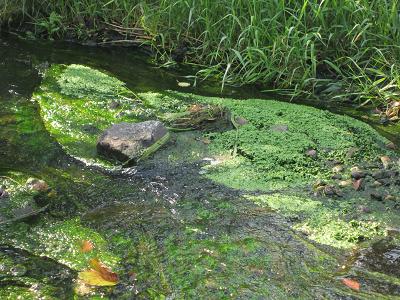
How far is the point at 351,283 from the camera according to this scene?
7.64 ft

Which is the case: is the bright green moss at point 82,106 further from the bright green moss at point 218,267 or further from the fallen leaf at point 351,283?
the fallen leaf at point 351,283

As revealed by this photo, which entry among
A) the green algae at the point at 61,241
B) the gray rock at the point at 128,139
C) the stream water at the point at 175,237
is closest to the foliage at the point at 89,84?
the stream water at the point at 175,237

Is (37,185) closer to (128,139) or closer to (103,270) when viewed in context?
(128,139)

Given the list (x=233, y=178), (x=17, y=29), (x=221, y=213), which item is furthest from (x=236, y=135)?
(x=17, y=29)

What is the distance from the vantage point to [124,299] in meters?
2.19

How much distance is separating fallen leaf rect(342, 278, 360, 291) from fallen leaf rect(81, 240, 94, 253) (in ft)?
3.59

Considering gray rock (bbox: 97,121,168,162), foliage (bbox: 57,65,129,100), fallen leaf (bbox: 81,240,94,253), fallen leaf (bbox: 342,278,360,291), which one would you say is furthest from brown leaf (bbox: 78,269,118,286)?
foliage (bbox: 57,65,129,100)

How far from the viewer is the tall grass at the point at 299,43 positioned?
4523mm

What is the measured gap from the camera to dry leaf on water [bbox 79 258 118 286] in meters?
2.28

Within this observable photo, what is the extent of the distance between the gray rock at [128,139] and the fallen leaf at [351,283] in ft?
4.78

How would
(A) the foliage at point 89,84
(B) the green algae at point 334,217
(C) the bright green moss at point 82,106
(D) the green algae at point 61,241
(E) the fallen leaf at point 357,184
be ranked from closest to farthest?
(D) the green algae at point 61,241 < (B) the green algae at point 334,217 < (E) the fallen leaf at point 357,184 < (C) the bright green moss at point 82,106 < (A) the foliage at point 89,84

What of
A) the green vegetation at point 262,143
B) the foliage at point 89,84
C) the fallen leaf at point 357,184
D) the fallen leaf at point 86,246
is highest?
the fallen leaf at point 357,184

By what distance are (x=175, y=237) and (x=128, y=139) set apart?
92 cm

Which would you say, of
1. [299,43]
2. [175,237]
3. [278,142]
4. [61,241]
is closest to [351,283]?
[175,237]
